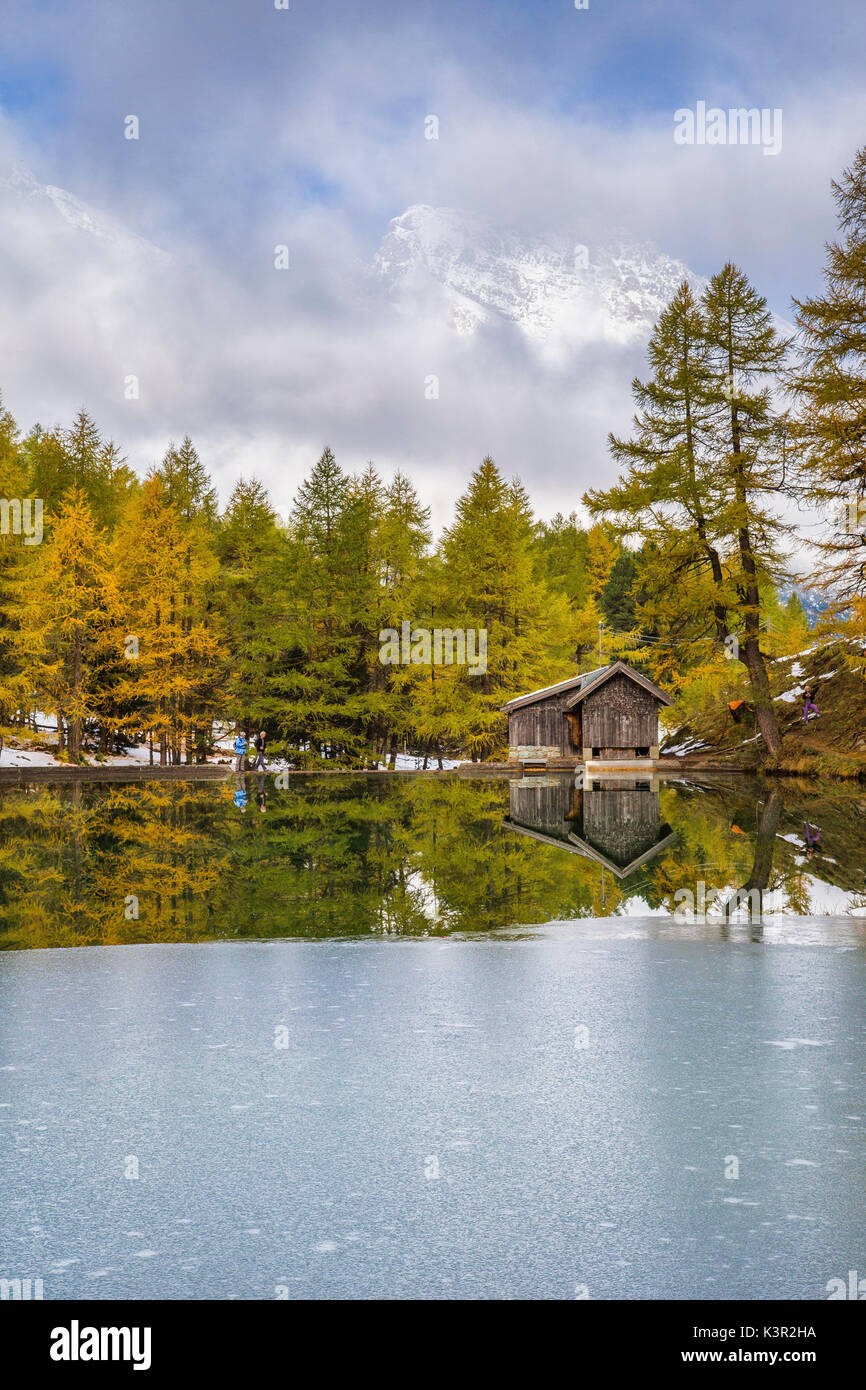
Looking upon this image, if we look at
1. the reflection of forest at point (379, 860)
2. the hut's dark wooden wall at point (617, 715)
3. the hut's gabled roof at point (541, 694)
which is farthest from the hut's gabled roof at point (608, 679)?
the reflection of forest at point (379, 860)

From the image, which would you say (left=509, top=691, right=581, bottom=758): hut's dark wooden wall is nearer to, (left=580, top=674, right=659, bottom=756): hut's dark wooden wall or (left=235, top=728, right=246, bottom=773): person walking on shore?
(left=580, top=674, right=659, bottom=756): hut's dark wooden wall

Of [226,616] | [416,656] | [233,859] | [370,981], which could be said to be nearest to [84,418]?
[226,616]

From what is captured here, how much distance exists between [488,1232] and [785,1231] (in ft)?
3.73

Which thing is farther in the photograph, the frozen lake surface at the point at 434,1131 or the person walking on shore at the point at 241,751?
the person walking on shore at the point at 241,751

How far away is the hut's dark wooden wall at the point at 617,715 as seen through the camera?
4491 centimetres

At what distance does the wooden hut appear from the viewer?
147 ft

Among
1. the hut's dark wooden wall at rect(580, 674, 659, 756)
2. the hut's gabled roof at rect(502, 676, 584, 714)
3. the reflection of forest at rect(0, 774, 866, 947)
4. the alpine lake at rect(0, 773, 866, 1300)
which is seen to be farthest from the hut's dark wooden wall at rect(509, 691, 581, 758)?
the alpine lake at rect(0, 773, 866, 1300)

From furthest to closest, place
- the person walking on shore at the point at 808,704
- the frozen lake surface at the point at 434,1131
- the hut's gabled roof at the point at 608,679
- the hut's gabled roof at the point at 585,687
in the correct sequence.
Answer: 1. the hut's gabled roof at the point at 585,687
2. the hut's gabled roof at the point at 608,679
3. the person walking on shore at the point at 808,704
4. the frozen lake surface at the point at 434,1131

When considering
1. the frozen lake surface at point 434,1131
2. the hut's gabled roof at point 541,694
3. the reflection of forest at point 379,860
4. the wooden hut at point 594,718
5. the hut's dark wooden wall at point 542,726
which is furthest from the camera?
the hut's dark wooden wall at point 542,726

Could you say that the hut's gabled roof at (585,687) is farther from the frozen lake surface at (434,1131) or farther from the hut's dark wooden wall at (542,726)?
the frozen lake surface at (434,1131)

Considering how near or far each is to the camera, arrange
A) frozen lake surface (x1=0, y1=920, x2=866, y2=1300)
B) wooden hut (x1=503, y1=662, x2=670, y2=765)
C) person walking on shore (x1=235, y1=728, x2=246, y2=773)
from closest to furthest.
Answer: frozen lake surface (x1=0, y1=920, x2=866, y2=1300) < person walking on shore (x1=235, y1=728, x2=246, y2=773) < wooden hut (x1=503, y1=662, x2=670, y2=765)
